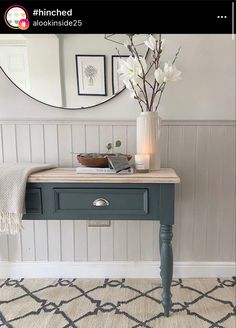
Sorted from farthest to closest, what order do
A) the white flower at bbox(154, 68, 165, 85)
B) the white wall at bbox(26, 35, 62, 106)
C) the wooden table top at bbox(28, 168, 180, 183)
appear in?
the white wall at bbox(26, 35, 62, 106)
the white flower at bbox(154, 68, 165, 85)
the wooden table top at bbox(28, 168, 180, 183)

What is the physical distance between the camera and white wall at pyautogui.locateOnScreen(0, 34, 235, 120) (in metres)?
1.55

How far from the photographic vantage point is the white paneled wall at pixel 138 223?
1608 mm

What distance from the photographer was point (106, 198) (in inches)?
49.7

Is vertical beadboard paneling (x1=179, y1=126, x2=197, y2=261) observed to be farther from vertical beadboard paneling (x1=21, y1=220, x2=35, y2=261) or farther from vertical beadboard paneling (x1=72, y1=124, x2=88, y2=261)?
vertical beadboard paneling (x1=21, y1=220, x2=35, y2=261)

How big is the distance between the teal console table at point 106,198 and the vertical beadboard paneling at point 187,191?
0.39m

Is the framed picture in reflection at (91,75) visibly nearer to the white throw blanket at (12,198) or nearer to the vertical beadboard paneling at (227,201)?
the white throw blanket at (12,198)

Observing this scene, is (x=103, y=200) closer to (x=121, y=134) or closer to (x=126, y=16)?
(x=121, y=134)

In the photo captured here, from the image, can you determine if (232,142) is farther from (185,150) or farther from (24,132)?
(24,132)

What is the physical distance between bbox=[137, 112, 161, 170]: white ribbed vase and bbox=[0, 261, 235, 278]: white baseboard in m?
0.66

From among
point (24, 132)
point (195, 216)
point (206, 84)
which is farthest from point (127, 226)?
point (206, 84)

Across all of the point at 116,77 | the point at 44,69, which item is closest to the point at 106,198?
the point at 116,77

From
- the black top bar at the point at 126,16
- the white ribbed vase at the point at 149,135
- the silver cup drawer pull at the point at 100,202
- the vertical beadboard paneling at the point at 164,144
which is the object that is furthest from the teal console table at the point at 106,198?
the black top bar at the point at 126,16

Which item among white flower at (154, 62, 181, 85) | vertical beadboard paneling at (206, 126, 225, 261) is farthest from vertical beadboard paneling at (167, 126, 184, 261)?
white flower at (154, 62, 181, 85)

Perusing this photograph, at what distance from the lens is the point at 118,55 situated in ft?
5.10
